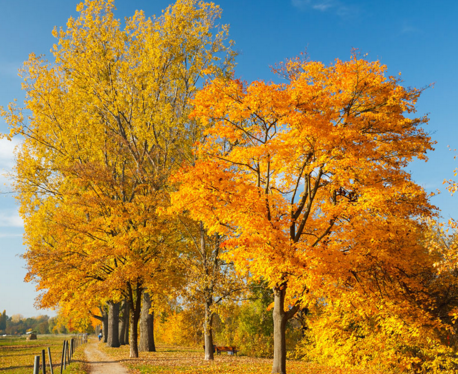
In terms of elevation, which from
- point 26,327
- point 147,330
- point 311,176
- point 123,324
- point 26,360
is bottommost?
point 26,327

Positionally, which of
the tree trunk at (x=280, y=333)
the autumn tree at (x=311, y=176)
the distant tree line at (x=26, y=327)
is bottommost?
the distant tree line at (x=26, y=327)

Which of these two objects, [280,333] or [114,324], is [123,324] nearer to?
[114,324]

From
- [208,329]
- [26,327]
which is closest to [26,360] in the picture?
[208,329]

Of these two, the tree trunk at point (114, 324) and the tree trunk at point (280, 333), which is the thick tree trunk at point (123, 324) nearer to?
the tree trunk at point (114, 324)

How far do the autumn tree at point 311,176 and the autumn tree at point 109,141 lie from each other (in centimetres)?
697

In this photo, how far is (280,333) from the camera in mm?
14945

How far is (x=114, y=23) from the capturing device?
81.9 ft

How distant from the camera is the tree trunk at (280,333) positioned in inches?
563

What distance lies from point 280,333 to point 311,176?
670 centimetres

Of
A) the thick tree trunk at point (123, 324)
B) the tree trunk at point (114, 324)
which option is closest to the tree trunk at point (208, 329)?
the tree trunk at point (114, 324)

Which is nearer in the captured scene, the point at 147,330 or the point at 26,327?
the point at 147,330

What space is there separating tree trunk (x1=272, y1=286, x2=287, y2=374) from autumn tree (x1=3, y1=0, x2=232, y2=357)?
7504 mm

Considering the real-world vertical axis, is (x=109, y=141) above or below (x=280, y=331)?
above

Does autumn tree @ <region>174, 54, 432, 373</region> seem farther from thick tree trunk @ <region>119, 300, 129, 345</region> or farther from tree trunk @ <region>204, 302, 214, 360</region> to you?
thick tree trunk @ <region>119, 300, 129, 345</region>
